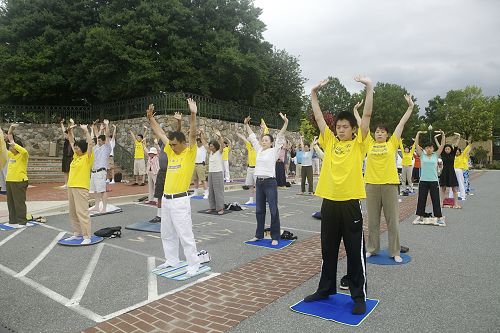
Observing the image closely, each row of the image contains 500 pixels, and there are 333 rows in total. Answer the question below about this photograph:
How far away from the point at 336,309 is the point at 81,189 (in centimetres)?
525

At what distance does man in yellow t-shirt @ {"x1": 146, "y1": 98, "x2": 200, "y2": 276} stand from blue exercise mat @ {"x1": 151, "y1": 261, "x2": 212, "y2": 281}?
0.07 m

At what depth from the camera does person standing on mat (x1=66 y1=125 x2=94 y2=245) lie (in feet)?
22.7

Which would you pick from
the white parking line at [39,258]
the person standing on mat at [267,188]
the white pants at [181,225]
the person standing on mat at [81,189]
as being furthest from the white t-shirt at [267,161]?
the white parking line at [39,258]

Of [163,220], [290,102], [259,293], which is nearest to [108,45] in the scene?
[290,102]

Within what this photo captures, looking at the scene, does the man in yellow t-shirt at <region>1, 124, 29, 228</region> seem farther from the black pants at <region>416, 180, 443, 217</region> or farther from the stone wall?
the stone wall

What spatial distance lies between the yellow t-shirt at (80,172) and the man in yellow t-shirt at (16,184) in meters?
2.27

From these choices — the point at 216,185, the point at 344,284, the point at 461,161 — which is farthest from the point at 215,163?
the point at 461,161

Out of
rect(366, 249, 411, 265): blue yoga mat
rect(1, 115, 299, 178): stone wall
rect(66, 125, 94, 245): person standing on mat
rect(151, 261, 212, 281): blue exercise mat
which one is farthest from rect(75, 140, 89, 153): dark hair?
rect(1, 115, 299, 178): stone wall

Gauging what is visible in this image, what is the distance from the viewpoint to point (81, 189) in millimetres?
7027

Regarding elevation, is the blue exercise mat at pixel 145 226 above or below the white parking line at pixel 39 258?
above

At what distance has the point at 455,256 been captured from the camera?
6.02 metres

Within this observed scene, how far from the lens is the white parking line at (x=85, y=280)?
169 inches

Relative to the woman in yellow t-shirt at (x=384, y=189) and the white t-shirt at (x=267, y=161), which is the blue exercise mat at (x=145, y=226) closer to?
the white t-shirt at (x=267, y=161)

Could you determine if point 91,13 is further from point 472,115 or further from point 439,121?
point 439,121
